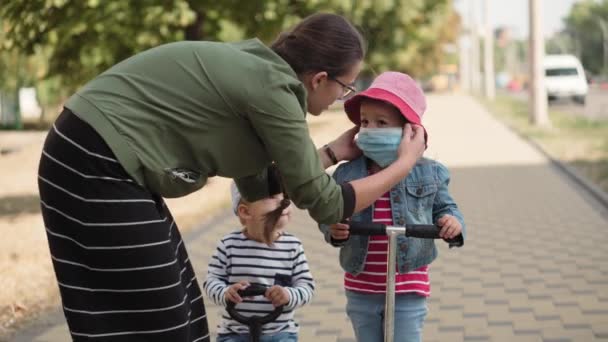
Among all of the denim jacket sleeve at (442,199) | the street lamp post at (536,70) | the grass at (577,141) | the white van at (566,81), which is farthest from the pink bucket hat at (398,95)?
the white van at (566,81)

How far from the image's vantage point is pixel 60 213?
2.96m

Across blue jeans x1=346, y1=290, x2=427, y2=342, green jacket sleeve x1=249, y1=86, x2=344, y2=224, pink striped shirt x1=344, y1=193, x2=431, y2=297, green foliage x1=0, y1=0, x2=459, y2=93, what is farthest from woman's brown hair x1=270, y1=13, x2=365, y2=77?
green foliage x1=0, y1=0, x2=459, y2=93

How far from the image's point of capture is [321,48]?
3.11 metres

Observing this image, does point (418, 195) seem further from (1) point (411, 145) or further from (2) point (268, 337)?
(2) point (268, 337)

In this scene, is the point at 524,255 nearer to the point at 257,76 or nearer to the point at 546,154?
the point at 257,76

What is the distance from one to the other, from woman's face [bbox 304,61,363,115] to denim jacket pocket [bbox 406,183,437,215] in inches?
31.5

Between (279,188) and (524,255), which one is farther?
(524,255)

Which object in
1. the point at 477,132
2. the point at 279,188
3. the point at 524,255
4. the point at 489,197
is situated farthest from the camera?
the point at 477,132

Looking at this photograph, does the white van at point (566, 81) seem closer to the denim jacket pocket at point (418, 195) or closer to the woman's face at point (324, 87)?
the denim jacket pocket at point (418, 195)

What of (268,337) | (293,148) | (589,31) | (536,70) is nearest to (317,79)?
(293,148)

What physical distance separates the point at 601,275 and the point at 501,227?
279 cm

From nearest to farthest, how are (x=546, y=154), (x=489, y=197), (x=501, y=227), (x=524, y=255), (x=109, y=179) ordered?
(x=109, y=179)
(x=524, y=255)
(x=501, y=227)
(x=489, y=197)
(x=546, y=154)

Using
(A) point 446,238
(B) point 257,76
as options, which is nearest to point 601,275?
(A) point 446,238

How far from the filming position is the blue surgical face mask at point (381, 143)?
3.76m
